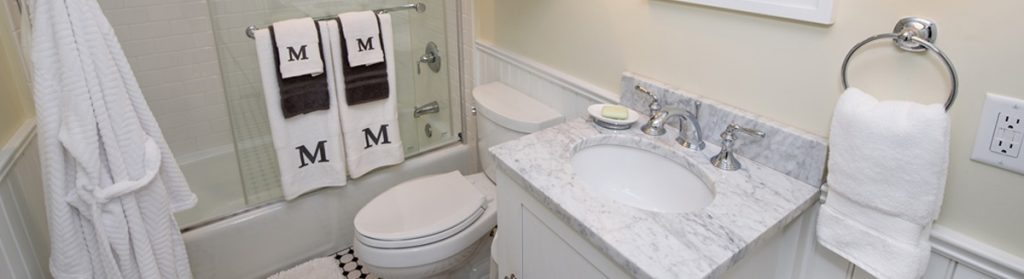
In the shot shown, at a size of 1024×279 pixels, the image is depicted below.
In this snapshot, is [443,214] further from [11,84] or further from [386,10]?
[11,84]

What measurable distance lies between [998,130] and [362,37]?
5.33ft

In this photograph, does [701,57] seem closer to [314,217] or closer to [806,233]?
[806,233]

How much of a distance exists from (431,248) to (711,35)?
96cm

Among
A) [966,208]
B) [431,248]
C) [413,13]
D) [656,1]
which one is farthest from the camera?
[413,13]

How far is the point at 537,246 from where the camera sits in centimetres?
121

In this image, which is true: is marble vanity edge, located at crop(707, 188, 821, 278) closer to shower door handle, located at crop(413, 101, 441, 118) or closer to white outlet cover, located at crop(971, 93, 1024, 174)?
white outlet cover, located at crop(971, 93, 1024, 174)

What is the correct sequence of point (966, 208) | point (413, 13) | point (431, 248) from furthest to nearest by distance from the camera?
point (413, 13) < point (431, 248) < point (966, 208)

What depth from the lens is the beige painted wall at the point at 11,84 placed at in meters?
1.29

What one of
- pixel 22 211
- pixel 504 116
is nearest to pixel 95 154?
pixel 22 211

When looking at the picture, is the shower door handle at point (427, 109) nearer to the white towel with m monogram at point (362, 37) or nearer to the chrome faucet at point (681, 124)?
the white towel with m monogram at point (362, 37)

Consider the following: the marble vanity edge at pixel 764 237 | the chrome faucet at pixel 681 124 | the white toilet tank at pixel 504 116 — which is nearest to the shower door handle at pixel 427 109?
the white toilet tank at pixel 504 116

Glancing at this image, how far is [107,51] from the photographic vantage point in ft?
3.64

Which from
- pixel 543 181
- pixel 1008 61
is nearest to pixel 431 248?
pixel 543 181

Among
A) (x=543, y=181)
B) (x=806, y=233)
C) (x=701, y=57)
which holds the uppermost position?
(x=701, y=57)
